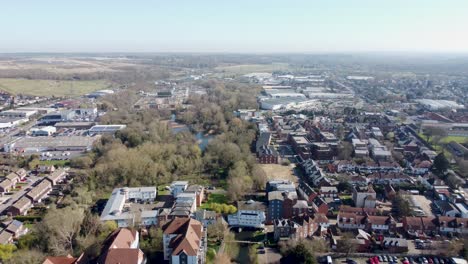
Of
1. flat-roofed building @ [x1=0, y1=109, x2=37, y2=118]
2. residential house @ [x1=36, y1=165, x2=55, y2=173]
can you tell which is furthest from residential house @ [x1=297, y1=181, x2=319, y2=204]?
flat-roofed building @ [x1=0, y1=109, x2=37, y2=118]

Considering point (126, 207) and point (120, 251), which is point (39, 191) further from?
point (120, 251)

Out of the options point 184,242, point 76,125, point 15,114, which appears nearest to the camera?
point 184,242

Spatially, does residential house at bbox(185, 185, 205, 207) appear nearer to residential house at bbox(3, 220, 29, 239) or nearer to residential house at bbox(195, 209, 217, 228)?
residential house at bbox(195, 209, 217, 228)

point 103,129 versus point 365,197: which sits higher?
point 365,197

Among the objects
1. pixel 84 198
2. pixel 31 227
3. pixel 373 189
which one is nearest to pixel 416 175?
pixel 373 189

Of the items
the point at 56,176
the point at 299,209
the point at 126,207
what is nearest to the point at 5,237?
the point at 126,207

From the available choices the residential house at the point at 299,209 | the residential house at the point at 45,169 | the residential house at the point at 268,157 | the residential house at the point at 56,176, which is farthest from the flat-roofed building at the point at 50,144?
the residential house at the point at 299,209

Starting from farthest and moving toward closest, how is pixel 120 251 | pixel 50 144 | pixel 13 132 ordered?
pixel 13 132 → pixel 50 144 → pixel 120 251
